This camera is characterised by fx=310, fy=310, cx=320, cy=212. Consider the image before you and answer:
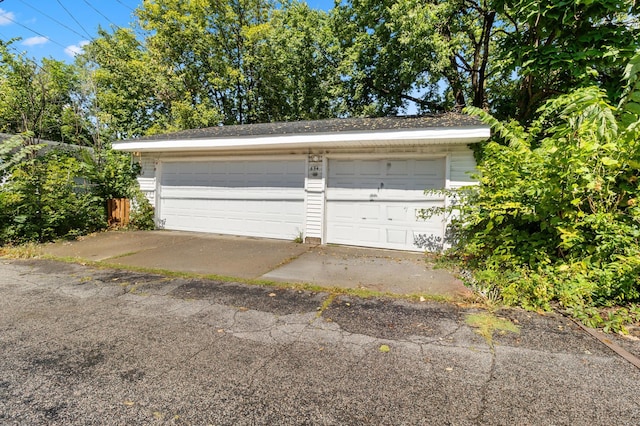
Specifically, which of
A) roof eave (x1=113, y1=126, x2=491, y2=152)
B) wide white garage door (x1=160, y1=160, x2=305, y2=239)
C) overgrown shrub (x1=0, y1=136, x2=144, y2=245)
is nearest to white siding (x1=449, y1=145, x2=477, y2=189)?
roof eave (x1=113, y1=126, x2=491, y2=152)

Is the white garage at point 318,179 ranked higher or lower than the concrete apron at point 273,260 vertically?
higher

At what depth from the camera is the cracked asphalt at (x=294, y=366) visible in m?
1.83

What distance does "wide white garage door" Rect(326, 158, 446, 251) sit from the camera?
6453mm

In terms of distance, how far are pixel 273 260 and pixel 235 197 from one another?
314 cm

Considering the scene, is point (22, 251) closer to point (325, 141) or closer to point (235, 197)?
point (235, 197)

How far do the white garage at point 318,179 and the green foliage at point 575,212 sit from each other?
169 cm

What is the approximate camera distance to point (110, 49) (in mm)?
17938

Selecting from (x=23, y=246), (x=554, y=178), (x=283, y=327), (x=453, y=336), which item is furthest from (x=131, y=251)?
(x=554, y=178)

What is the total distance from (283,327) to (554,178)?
3625mm

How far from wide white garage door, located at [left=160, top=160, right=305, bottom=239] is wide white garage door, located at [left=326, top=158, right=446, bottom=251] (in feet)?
3.00

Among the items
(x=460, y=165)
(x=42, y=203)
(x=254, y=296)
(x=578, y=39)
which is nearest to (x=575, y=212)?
(x=460, y=165)

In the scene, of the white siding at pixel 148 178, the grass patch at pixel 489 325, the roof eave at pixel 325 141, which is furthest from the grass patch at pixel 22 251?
the grass patch at pixel 489 325

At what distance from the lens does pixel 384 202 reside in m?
6.74

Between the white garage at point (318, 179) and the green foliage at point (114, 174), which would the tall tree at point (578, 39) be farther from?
the green foliage at point (114, 174)
